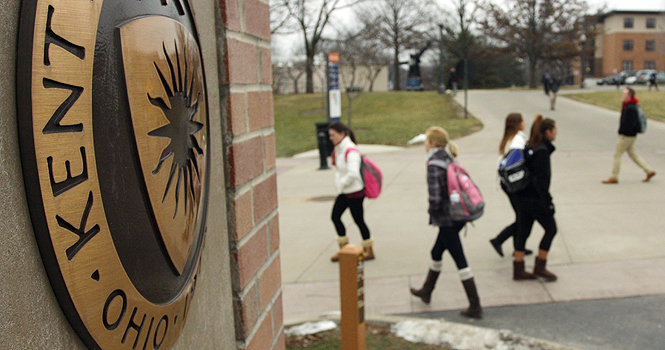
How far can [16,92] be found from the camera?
674 mm

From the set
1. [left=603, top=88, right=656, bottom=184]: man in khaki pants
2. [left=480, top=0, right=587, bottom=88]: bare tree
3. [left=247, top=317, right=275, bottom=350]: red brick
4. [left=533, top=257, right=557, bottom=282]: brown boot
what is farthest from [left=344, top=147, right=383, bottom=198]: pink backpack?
[left=480, top=0, right=587, bottom=88]: bare tree

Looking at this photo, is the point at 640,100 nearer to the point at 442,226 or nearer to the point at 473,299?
the point at 442,226

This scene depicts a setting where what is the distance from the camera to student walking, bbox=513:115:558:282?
547 centimetres

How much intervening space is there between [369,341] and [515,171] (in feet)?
8.19

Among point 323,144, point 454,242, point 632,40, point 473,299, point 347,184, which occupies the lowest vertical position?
point 473,299

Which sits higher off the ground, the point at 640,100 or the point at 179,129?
the point at 179,129

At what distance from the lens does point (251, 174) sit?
1.67 m

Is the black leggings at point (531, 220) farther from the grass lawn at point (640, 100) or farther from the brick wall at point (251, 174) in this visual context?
the grass lawn at point (640, 100)

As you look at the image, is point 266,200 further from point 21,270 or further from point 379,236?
point 379,236

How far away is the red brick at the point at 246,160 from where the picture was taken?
5.03 ft

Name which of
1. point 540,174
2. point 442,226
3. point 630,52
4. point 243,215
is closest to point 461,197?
point 442,226

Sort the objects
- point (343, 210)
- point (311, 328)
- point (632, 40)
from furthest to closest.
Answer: point (632, 40)
point (343, 210)
point (311, 328)

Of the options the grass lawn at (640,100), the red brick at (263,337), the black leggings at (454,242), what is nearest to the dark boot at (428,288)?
the black leggings at (454,242)

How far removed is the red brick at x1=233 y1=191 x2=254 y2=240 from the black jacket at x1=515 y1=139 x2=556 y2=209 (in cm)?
438
